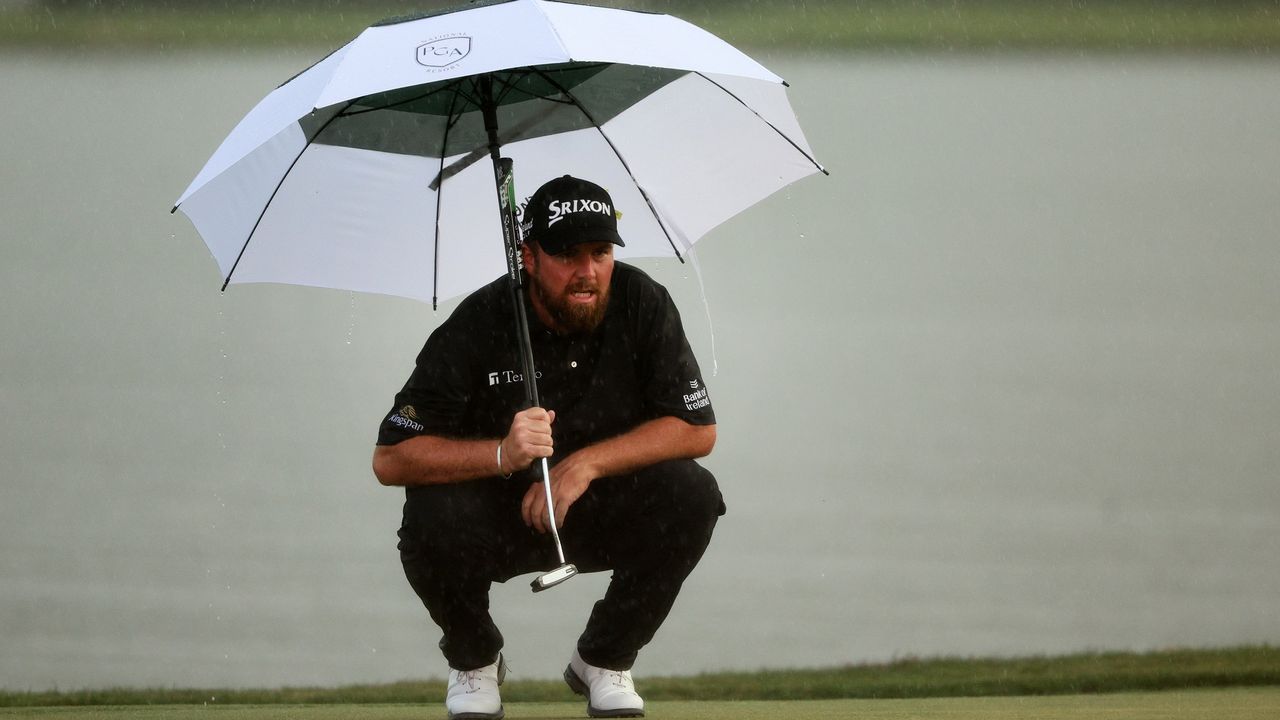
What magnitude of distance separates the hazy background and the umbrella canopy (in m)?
0.65

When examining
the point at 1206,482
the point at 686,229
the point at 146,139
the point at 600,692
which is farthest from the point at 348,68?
the point at 146,139

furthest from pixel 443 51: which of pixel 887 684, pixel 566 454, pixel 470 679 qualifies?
pixel 887 684

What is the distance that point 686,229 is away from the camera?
2623mm

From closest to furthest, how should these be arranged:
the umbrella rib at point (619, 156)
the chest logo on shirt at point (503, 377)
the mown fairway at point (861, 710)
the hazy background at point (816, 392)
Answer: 1. the mown fairway at point (861, 710)
2. the chest logo on shirt at point (503, 377)
3. the umbrella rib at point (619, 156)
4. the hazy background at point (816, 392)

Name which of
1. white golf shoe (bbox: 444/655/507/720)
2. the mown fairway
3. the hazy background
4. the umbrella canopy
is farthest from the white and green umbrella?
the hazy background

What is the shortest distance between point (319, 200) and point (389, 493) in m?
2.69

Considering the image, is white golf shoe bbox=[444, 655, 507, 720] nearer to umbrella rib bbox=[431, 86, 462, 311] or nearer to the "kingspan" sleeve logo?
the "kingspan" sleeve logo

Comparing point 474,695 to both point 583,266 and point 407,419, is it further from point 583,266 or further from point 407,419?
point 583,266

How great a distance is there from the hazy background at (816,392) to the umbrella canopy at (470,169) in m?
0.65

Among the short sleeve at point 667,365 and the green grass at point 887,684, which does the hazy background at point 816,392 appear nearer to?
the green grass at point 887,684

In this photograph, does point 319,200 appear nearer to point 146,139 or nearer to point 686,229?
point 686,229

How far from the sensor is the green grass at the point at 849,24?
788 centimetres

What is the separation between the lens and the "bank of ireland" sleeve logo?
2121 mm

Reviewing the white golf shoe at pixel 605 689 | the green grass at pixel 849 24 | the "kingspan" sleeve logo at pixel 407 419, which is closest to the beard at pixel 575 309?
the "kingspan" sleeve logo at pixel 407 419
